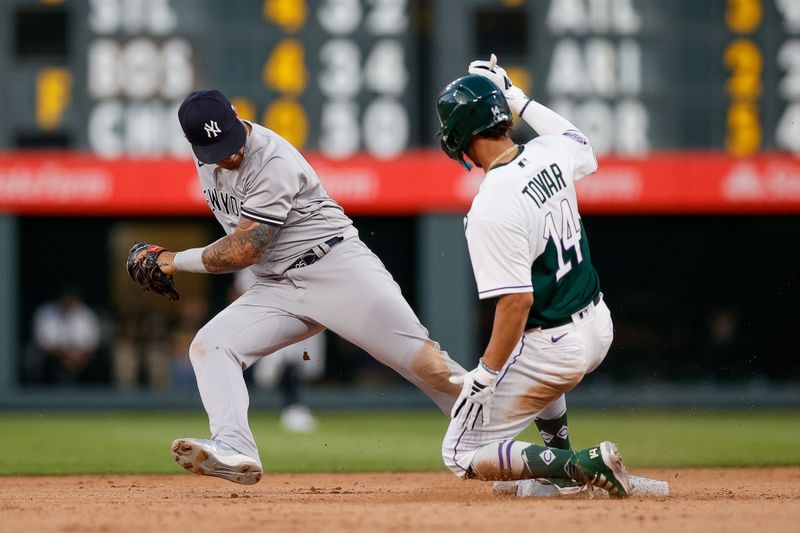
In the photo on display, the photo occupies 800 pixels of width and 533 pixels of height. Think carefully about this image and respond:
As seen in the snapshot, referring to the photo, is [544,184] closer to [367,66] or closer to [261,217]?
[261,217]

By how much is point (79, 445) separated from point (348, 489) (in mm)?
4310

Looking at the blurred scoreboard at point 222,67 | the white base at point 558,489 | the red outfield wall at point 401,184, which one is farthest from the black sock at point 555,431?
the red outfield wall at point 401,184

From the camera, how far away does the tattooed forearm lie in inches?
217

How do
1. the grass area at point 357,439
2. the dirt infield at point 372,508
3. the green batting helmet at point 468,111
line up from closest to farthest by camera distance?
the dirt infield at point 372,508 → the green batting helmet at point 468,111 → the grass area at point 357,439

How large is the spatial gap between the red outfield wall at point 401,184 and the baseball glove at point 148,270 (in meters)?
8.44

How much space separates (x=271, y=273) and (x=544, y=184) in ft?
4.31

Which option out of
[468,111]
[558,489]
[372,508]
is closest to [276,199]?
[468,111]

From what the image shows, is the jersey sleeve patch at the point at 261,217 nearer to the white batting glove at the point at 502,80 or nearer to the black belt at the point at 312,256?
the black belt at the point at 312,256

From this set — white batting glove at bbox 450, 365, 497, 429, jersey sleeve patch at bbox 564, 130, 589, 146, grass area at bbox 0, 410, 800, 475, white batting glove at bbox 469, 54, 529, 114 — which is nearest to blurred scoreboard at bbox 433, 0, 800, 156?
grass area at bbox 0, 410, 800, 475

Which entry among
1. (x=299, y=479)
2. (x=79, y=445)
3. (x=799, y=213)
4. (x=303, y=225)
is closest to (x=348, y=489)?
(x=299, y=479)

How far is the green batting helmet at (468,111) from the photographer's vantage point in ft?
17.0

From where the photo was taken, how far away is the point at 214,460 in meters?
5.22

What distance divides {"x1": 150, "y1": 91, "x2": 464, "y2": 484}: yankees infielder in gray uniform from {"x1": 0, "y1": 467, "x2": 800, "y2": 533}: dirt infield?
17.4 inches

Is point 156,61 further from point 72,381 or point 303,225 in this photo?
point 303,225
